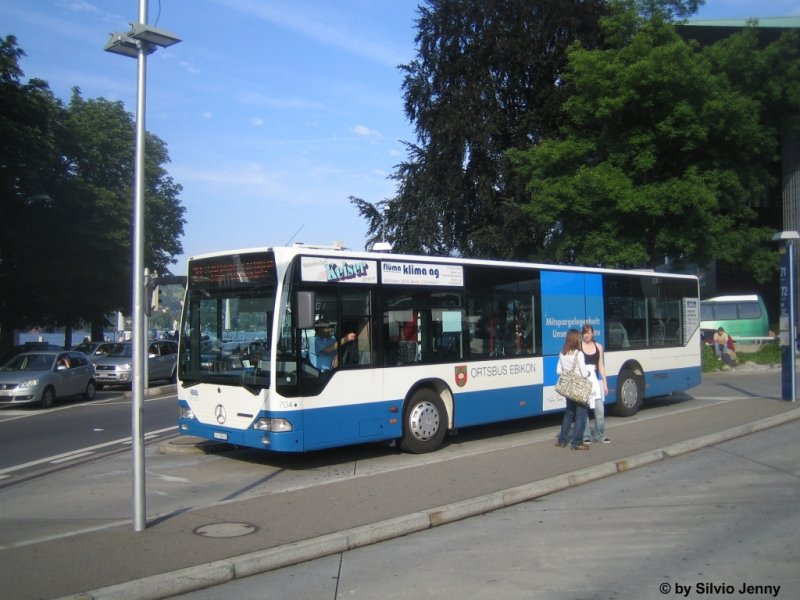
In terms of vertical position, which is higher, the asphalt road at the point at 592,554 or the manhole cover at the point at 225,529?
the manhole cover at the point at 225,529

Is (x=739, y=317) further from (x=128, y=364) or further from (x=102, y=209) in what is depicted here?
(x=102, y=209)

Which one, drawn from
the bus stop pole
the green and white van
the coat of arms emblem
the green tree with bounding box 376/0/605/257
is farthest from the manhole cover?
the green and white van

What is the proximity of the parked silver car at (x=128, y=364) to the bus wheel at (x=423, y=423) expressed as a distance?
57.2ft

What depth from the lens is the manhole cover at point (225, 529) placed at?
6.96 meters

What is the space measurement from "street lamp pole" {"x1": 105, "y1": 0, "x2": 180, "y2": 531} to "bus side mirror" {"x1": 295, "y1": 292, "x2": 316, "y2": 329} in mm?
2498

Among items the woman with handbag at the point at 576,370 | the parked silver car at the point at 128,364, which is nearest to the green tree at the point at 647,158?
the woman with handbag at the point at 576,370

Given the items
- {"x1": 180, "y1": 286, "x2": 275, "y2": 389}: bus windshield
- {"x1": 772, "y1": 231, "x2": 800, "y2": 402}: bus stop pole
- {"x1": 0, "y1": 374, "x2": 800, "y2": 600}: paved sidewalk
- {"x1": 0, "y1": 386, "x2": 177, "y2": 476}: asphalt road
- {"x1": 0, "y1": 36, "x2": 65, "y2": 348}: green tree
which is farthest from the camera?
{"x1": 0, "y1": 36, "x2": 65, "y2": 348}: green tree

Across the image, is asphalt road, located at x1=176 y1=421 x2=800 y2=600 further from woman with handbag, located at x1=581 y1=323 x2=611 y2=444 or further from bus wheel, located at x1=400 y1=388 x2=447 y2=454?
bus wheel, located at x1=400 y1=388 x2=447 y2=454

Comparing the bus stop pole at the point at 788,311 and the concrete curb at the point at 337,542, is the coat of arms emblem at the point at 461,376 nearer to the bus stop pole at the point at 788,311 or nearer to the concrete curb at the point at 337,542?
the concrete curb at the point at 337,542

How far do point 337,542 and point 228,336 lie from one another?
4.44 metres

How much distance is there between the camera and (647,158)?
2508 centimetres

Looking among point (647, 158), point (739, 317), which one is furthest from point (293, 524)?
point (739, 317)

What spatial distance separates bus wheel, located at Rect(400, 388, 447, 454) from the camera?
11.0 metres

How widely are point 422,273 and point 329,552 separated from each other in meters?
5.49
